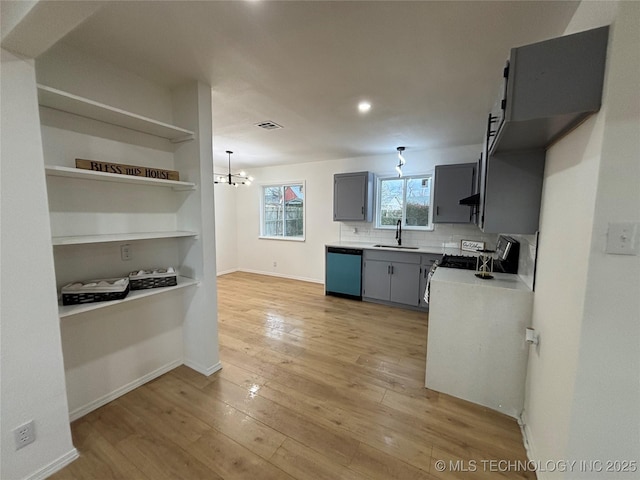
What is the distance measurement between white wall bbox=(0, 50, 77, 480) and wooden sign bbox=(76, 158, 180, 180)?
29 cm

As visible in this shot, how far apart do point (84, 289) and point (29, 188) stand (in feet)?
2.18

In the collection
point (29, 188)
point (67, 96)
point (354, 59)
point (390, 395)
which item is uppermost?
point (354, 59)

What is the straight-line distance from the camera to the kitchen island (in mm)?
1849

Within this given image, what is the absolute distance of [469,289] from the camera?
1.98 meters

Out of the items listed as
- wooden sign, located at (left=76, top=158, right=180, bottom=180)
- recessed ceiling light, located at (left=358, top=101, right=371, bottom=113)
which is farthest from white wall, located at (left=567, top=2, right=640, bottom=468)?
wooden sign, located at (left=76, top=158, right=180, bottom=180)

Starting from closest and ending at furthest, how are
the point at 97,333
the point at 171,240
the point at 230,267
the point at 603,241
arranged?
the point at 603,241 < the point at 97,333 < the point at 171,240 < the point at 230,267

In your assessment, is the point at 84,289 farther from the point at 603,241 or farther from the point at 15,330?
the point at 603,241

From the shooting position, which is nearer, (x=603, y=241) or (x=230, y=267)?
(x=603, y=241)

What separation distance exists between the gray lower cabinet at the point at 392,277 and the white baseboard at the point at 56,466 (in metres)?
3.59

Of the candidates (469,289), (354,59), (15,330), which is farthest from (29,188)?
(469,289)

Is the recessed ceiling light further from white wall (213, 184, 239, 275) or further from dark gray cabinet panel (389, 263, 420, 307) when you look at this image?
white wall (213, 184, 239, 275)

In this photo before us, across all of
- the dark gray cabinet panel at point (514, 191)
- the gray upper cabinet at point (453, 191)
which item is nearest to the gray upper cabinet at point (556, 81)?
the dark gray cabinet panel at point (514, 191)

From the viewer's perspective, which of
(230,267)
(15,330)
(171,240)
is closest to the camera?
(15,330)

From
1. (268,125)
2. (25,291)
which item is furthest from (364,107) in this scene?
(25,291)
